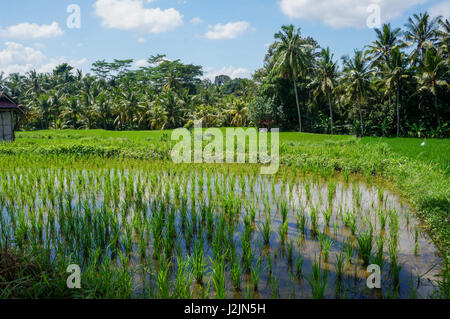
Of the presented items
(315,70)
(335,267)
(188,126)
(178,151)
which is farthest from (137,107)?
(335,267)

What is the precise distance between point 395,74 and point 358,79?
2.28 metres

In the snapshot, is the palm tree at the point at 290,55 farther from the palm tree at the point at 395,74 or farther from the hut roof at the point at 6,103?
the hut roof at the point at 6,103

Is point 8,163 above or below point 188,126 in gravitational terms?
below

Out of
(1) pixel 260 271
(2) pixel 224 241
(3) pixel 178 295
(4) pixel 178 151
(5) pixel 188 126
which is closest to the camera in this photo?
(3) pixel 178 295

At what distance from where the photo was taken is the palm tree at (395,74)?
21.5m

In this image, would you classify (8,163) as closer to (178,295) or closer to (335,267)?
(178,295)

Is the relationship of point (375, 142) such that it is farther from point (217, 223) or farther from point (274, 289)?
point (274, 289)

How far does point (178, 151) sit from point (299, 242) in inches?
294

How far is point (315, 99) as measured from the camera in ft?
84.9

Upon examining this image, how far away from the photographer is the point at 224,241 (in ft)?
11.5

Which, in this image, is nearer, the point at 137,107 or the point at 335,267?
the point at 335,267

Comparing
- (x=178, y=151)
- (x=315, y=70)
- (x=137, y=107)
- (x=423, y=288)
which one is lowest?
(x=423, y=288)

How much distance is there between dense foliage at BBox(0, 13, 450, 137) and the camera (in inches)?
866

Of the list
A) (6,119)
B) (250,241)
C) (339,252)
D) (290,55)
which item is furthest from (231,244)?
(290,55)
